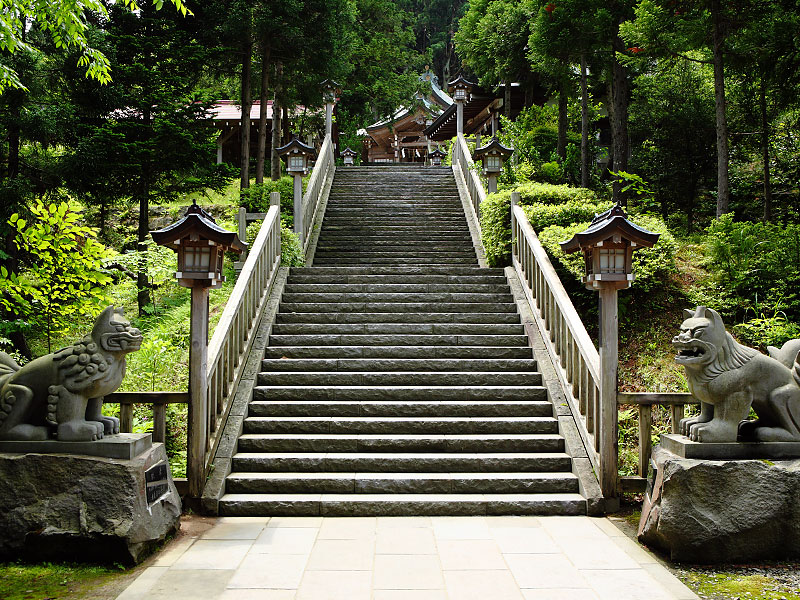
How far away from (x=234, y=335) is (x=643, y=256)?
228 inches

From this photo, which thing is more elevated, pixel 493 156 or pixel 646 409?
pixel 493 156

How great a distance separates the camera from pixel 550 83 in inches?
705

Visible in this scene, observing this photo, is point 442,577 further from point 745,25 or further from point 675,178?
point 675,178

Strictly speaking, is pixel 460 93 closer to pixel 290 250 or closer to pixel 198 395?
pixel 290 250

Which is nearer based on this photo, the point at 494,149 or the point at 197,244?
the point at 197,244

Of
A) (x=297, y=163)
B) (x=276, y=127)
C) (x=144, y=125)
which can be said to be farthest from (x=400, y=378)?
(x=276, y=127)

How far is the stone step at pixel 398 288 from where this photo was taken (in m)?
8.72

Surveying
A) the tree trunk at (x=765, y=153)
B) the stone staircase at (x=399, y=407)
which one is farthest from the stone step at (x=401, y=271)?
the tree trunk at (x=765, y=153)

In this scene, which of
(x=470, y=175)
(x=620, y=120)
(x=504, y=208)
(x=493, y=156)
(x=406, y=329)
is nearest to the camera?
(x=406, y=329)

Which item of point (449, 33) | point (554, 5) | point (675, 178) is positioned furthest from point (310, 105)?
point (449, 33)

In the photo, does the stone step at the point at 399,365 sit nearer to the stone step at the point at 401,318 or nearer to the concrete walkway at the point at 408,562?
the stone step at the point at 401,318

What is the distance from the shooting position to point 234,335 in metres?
6.46

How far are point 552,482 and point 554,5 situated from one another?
11.7 meters

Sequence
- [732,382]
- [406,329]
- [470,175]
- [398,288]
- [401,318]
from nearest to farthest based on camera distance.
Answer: [732,382]
[406,329]
[401,318]
[398,288]
[470,175]
